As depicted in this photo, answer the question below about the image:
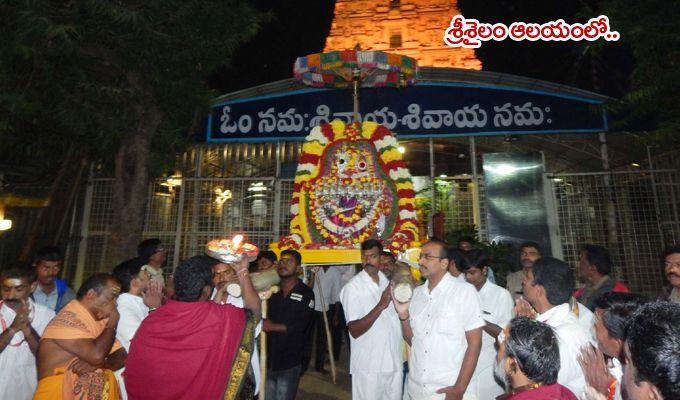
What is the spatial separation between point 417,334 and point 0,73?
7.70 metres

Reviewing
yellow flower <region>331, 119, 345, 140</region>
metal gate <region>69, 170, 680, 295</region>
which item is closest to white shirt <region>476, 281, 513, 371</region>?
yellow flower <region>331, 119, 345, 140</region>

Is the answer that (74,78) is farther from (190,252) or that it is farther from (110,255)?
(190,252)

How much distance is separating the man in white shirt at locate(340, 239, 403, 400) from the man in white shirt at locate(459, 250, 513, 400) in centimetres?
73

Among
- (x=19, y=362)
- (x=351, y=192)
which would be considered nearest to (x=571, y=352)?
(x=19, y=362)

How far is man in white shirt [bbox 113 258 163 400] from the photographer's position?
3.45 metres

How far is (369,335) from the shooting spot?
12.8ft

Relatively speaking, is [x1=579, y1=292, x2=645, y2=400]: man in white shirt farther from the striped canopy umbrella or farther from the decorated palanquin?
the striped canopy umbrella

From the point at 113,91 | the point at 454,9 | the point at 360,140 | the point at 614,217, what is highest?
the point at 454,9

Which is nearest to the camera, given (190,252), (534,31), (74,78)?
(74,78)

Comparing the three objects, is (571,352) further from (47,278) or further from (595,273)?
(47,278)

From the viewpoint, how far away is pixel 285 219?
32.5 ft

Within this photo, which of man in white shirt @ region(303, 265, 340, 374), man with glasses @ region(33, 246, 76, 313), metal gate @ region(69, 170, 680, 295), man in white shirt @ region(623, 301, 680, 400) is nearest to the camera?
man in white shirt @ region(623, 301, 680, 400)

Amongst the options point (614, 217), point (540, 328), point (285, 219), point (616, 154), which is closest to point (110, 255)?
point (285, 219)

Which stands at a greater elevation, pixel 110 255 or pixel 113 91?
pixel 113 91
